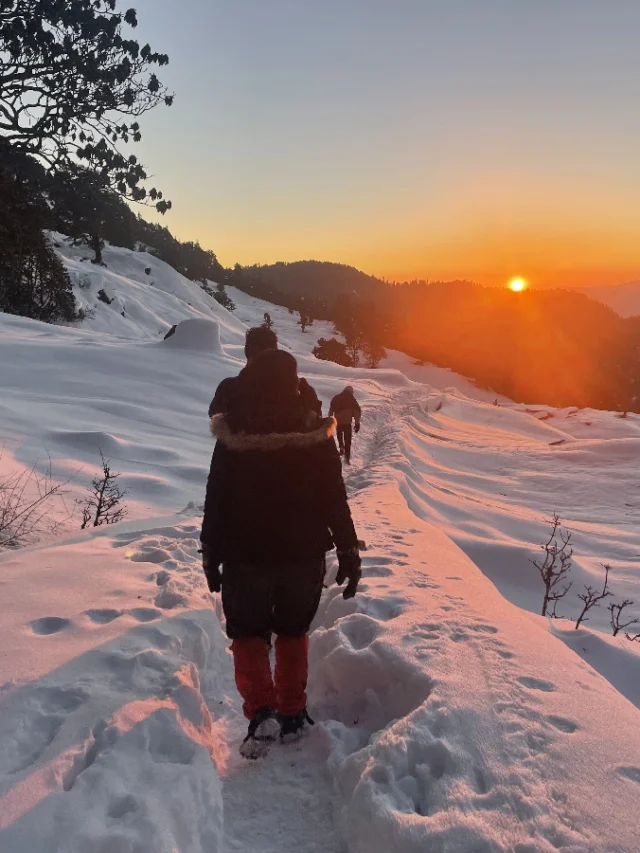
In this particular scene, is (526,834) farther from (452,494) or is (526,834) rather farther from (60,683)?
(452,494)

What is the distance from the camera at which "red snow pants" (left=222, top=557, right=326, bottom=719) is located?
236 cm

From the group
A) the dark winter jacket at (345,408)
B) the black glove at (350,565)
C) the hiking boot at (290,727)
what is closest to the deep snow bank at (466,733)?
the hiking boot at (290,727)

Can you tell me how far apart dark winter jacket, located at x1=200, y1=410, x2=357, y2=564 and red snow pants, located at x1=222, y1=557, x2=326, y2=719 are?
0.24ft

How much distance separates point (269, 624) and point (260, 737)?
47 centimetres

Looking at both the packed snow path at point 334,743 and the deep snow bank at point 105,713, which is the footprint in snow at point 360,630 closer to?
the packed snow path at point 334,743

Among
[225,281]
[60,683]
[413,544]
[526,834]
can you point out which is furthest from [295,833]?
[225,281]

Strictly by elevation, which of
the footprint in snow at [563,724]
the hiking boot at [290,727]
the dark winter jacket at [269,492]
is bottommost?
the hiking boot at [290,727]

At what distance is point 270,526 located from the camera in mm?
2320

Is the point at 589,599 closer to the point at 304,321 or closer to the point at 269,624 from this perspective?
the point at 269,624

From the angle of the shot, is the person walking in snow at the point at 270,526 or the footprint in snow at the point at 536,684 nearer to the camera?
the person walking in snow at the point at 270,526

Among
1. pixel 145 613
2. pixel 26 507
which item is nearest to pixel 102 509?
pixel 26 507

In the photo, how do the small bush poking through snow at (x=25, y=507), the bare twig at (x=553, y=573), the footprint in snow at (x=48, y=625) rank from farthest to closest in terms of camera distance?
1. the bare twig at (x=553, y=573)
2. the small bush poking through snow at (x=25, y=507)
3. the footprint in snow at (x=48, y=625)

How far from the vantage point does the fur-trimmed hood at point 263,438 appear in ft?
7.43

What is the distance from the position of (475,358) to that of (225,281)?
34708mm
